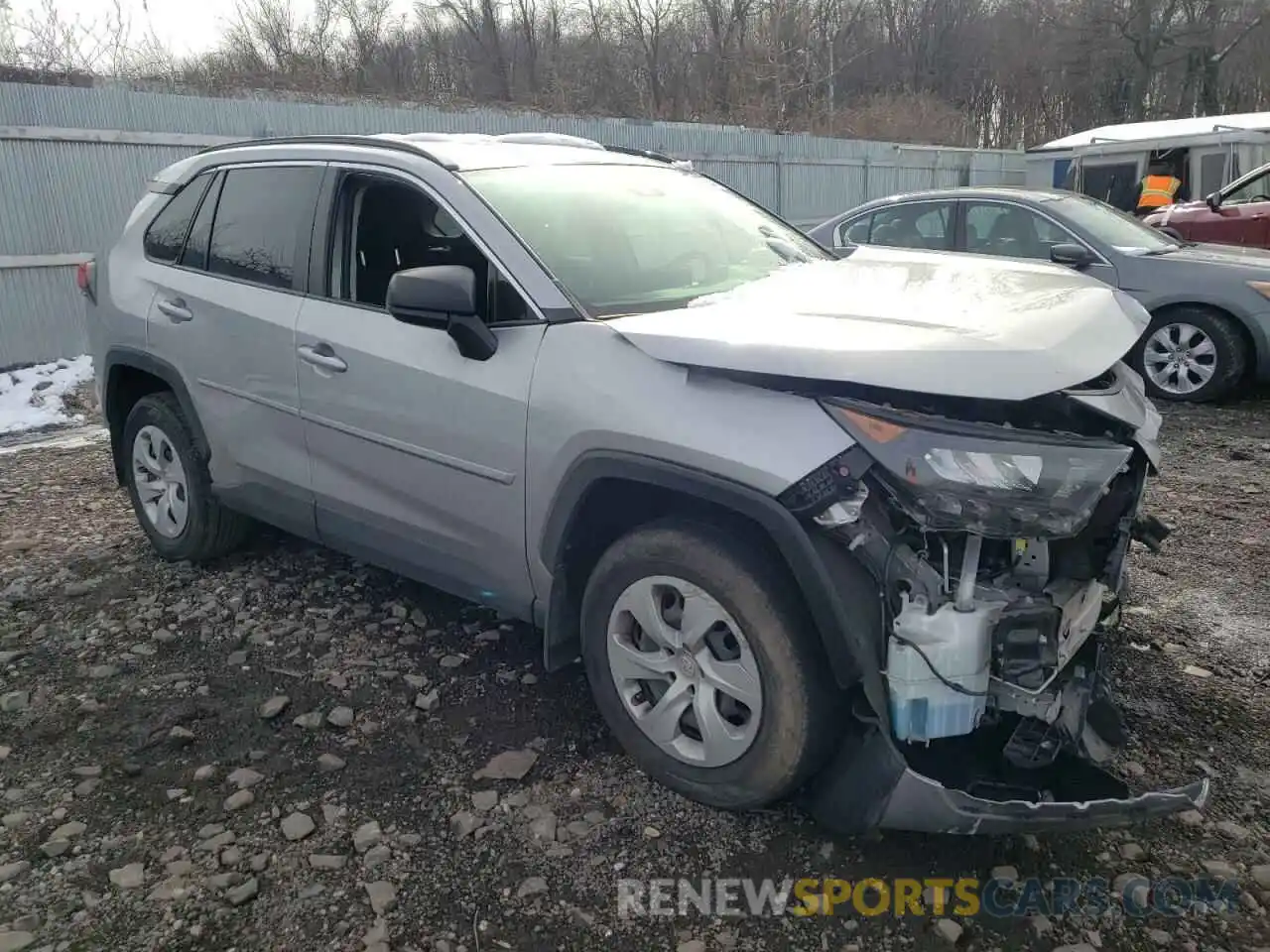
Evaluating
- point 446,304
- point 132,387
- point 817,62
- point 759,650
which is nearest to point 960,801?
point 759,650

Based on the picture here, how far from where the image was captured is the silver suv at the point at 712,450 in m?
2.31

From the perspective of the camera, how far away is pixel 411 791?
115 inches

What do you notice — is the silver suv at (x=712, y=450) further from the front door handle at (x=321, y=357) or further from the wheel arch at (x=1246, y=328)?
the wheel arch at (x=1246, y=328)

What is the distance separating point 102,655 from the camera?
12.5 feet

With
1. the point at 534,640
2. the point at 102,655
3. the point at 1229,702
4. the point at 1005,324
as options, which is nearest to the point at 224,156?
the point at 102,655

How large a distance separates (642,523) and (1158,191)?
16592 millimetres

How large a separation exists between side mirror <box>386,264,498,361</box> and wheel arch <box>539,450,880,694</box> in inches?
21.3

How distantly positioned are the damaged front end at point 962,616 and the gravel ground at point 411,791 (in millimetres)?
323

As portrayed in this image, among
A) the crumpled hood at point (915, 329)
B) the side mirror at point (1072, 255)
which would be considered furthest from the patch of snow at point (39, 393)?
the side mirror at point (1072, 255)

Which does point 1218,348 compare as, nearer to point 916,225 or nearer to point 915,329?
point 916,225

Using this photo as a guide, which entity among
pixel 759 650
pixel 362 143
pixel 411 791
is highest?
pixel 362 143

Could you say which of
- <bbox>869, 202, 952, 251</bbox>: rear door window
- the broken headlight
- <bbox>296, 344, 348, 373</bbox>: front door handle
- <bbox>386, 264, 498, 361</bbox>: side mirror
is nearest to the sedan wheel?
<bbox>869, 202, 952, 251</bbox>: rear door window

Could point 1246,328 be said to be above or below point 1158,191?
below

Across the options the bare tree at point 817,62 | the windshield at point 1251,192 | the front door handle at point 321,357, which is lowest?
the front door handle at point 321,357
